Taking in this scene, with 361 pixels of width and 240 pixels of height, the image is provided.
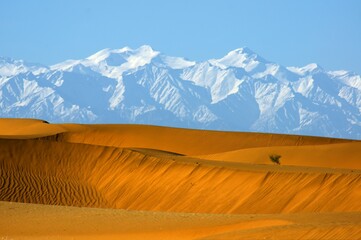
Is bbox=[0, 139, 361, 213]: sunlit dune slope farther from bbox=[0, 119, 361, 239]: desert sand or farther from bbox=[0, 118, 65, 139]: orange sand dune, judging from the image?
bbox=[0, 118, 65, 139]: orange sand dune

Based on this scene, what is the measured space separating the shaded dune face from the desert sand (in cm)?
4

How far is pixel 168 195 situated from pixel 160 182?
151 centimetres

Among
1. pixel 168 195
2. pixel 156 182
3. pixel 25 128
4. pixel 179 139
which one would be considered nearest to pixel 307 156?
pixel 156 182

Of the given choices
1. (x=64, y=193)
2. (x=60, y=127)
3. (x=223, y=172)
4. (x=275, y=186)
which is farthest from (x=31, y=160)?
(x=60, y=127)

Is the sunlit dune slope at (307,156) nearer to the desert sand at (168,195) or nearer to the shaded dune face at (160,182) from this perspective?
the desert sand at (168,195)

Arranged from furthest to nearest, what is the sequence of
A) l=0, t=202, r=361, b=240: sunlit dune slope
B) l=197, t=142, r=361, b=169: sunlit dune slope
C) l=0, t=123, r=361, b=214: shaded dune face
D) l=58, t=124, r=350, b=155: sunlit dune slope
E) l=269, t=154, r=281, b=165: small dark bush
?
l=58, t=124, r=350, b=155: sunlit dune slope < l=197, t=142, r=361, b=169: sunlit dune slope < l=269, t=154, r=281, b=165: small dark bush < l=0, t=123, r=361, b=214: shaded dune face < l=0, t=202, r=361, b=240: sunlit dune slope

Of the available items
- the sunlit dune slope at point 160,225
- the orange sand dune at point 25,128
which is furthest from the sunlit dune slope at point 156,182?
the orange sand dune at point 25,128

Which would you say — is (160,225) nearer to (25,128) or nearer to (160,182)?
(160,182)

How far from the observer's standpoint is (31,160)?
40719mm

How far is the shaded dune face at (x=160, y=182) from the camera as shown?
3206 cm

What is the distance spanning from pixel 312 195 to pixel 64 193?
35.0 ft

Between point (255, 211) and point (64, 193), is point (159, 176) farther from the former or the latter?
point (255, 211)

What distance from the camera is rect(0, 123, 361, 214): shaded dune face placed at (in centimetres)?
Answer: 3206

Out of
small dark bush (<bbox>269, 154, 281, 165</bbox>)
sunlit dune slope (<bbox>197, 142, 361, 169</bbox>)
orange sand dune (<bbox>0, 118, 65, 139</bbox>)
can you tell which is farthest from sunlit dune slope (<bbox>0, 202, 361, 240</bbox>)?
orange sand dune (<bbox>0, 118, 65, 139</bbox>)
